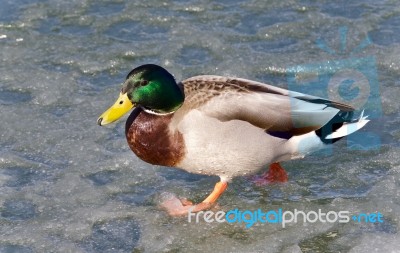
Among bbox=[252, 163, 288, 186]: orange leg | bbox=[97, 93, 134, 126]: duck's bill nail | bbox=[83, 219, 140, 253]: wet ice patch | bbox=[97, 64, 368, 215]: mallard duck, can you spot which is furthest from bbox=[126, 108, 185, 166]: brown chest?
bbox=[252, 163, 288, 186]: orange leg

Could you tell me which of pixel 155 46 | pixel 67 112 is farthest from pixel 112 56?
pixel 67 112

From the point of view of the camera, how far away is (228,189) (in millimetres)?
5379

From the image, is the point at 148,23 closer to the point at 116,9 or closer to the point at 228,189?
the point at 116,9

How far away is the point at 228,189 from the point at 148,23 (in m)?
2.66

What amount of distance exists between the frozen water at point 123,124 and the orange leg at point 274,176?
5cm

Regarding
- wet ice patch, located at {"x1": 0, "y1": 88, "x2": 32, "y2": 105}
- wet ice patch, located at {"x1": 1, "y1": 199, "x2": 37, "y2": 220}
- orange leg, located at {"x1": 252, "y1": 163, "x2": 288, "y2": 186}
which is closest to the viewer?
wet ice patch, located at {"x1": 1, "y1": 199, "x2": 37, "y2": 220}

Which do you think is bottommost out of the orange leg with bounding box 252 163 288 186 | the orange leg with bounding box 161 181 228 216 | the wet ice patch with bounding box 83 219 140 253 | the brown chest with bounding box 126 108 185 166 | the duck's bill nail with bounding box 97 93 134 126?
the wet ice patch with bounding box 83 219 140 253

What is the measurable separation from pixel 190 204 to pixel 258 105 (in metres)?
0.79

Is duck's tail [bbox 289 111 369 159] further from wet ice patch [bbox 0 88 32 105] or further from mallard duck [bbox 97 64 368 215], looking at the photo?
wet ice patch [bbox 0 88 32 105]

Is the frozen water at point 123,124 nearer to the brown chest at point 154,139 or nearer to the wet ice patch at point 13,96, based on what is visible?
the wet ice patch at point 13,96

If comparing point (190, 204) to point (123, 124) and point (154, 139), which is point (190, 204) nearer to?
point (154, 139)

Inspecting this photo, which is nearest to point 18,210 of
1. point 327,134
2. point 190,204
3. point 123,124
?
point 190,204

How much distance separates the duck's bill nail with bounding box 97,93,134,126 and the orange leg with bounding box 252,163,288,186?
1050 mm

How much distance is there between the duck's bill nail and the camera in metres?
4.95
